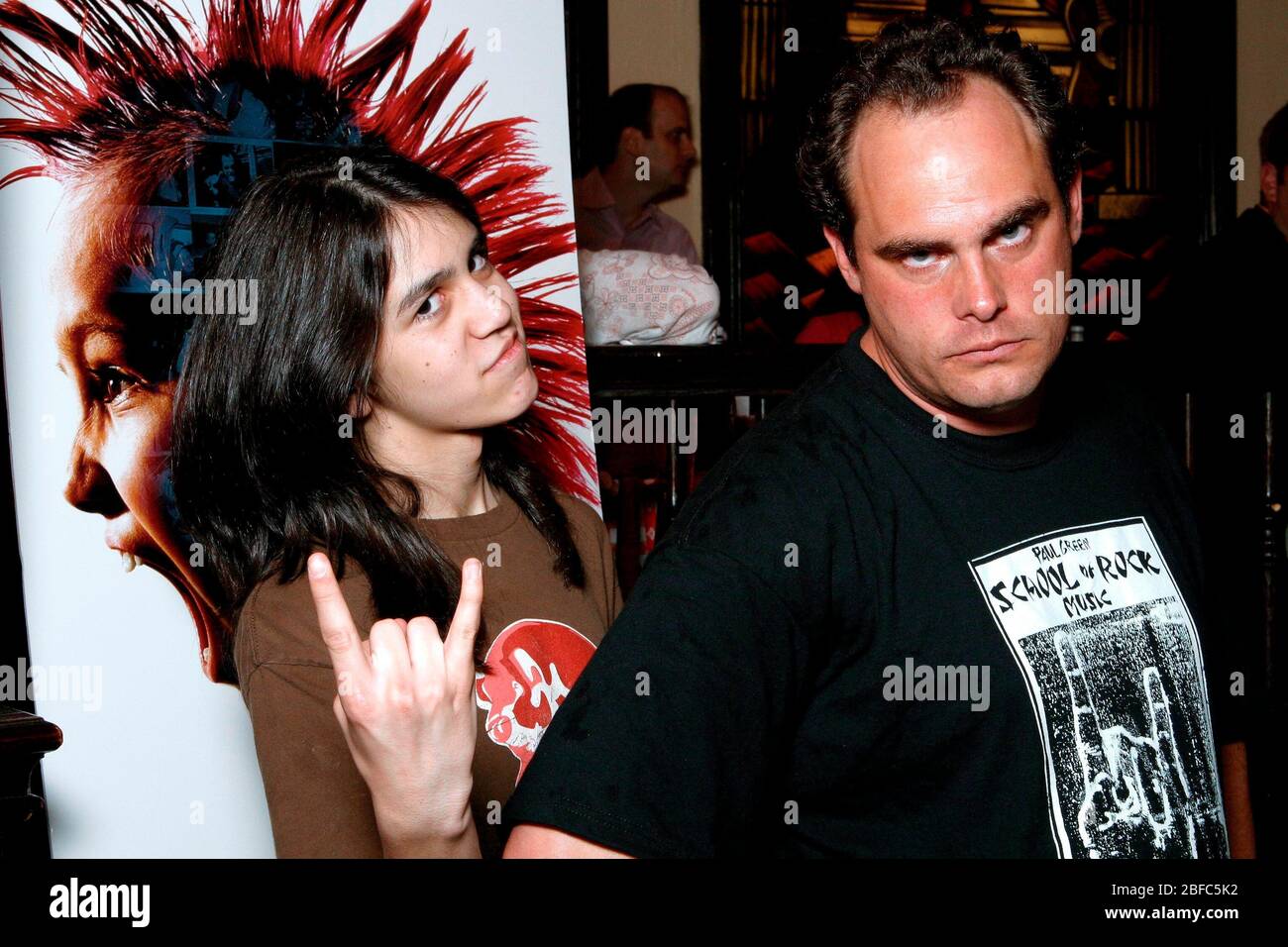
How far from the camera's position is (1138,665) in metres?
1.22

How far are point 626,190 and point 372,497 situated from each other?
2530mm

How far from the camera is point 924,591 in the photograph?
3.79 feet

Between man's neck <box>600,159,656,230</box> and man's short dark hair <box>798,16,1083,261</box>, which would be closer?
man's short dark hair <box>798,16,1083,261</box>

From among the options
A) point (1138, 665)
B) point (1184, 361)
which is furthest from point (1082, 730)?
point (1184, 361)

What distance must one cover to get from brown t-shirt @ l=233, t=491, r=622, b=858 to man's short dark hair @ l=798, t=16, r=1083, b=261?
0.54m

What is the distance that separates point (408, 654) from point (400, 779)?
121mm

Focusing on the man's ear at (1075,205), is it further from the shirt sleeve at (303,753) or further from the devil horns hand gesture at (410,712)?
the shirt sleeve at (303,753)

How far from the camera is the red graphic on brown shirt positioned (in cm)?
143

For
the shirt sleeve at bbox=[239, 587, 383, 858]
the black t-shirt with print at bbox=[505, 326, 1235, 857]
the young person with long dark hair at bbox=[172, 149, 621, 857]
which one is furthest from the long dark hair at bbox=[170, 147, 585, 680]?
the black t-shirt with print at bbox=[505, 326, 1235, 857]

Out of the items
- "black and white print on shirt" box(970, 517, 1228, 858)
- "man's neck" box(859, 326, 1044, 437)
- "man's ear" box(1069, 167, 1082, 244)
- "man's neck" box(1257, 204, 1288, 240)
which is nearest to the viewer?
"black and white print on shirt" box(970, 517, 1228, 858)

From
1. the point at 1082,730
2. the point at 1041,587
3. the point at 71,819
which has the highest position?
the point at 1041,587

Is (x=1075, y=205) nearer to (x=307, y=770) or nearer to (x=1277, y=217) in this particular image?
(x=307, y=770)

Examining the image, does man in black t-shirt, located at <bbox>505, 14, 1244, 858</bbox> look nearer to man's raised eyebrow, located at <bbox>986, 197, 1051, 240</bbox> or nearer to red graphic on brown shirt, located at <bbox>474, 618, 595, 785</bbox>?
man's raised eyebrow, located at <bbox>986, 197, 1051, 240</bbox>

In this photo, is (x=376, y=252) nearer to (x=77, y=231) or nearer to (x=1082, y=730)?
(x=77, y=231)
